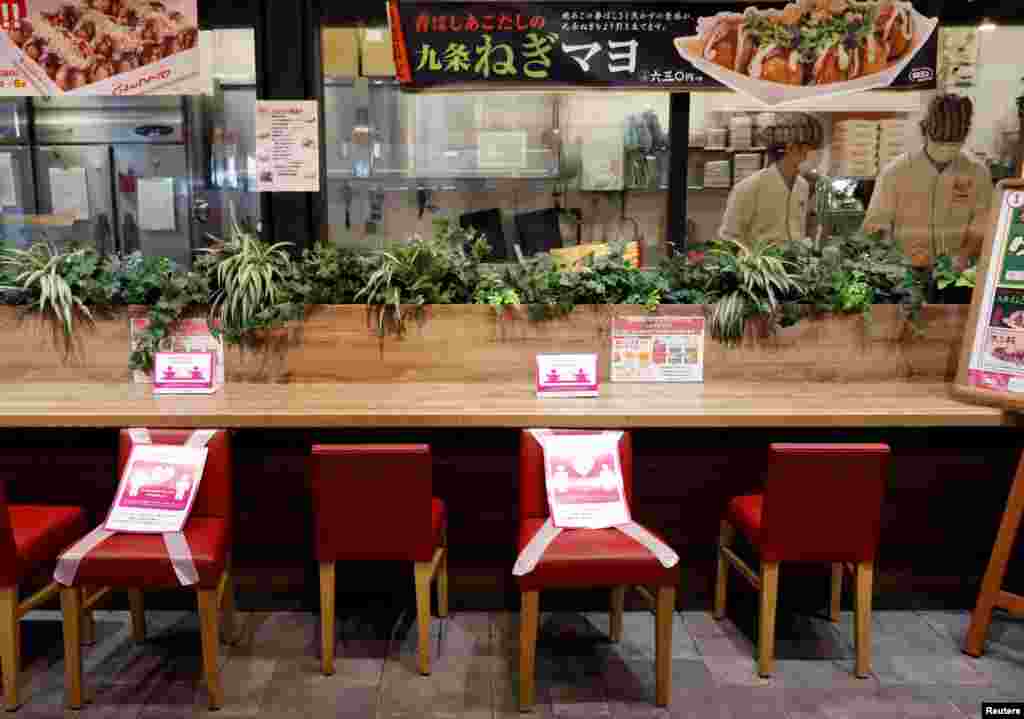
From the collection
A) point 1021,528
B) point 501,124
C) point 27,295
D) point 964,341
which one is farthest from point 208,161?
point 1021,528

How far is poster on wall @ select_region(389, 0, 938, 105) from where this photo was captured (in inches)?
152

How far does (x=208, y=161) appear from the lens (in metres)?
5.79

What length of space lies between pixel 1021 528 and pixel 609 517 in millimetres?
1937

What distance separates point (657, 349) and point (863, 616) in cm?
125

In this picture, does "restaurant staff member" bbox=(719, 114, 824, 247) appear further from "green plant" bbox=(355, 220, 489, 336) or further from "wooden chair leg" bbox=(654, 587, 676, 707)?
"wooden chair leg" bbox=(654, 587, 676, 707)

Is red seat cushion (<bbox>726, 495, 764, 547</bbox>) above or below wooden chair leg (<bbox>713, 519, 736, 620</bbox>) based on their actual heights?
above

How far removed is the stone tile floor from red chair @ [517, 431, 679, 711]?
183mm

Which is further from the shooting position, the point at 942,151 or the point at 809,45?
the point at 942,151

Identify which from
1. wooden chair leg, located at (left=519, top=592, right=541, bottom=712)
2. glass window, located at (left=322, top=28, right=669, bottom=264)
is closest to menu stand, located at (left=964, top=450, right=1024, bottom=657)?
wooden chair leg, located at (left=519, top=592, right=541, bottom=712)

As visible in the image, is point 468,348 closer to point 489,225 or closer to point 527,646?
point 527,646

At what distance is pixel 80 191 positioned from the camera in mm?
5648

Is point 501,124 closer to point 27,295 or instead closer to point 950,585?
point 27,295

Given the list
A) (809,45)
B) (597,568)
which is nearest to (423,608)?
(597,568)

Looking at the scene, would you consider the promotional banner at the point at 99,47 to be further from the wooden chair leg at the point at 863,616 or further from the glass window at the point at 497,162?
the wooden chair leg at the point at 863,616
